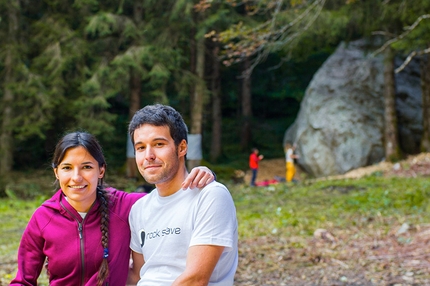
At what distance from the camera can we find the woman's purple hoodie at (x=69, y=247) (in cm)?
267

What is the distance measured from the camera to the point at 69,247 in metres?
2.67

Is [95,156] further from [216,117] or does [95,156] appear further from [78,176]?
[216,117]

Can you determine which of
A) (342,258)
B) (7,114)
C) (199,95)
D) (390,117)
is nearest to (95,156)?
(342,258)

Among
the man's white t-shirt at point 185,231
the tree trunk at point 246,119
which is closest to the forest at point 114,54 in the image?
the tree trunk at point 246,119

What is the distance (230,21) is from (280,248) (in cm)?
1139

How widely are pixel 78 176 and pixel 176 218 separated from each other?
591mm

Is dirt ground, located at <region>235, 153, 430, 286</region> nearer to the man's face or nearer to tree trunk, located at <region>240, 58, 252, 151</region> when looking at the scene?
the man's face

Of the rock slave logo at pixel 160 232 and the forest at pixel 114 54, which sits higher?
the forest at pixel 114 54

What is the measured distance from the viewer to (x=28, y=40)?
18094 millimetres

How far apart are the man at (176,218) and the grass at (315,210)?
364 centimetres

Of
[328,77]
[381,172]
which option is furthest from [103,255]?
[328,77]

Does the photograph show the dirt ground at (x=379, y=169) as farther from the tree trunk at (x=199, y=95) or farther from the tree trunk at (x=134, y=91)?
the tree trunk at (x=134, y=91)

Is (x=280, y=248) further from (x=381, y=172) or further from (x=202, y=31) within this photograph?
(x=202, y=31)

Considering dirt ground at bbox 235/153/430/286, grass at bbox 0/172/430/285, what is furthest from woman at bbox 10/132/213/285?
grass at bbox 0/172/430/285
